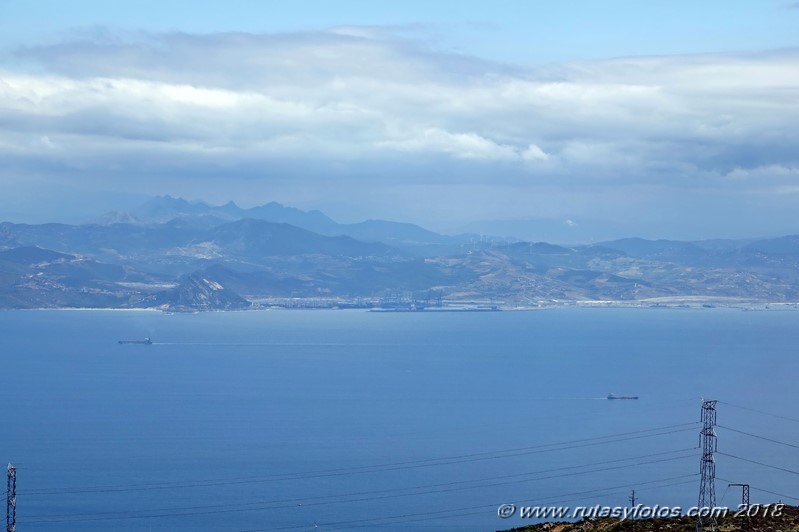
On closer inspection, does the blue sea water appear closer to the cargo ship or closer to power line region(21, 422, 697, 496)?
power line region(21, 422, 697, 496)

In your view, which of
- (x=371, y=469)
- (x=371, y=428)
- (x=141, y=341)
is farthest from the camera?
(x=141, y=341)

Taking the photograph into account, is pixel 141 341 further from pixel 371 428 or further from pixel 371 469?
pixel 371 469

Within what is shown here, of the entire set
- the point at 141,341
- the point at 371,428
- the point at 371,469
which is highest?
the point at 141,341

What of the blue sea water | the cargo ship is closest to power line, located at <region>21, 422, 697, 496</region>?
the blue sea water

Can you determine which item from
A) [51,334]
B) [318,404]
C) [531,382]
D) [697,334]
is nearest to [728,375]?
[531,382]

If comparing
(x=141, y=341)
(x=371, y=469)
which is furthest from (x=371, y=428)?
(x=141, y=341)

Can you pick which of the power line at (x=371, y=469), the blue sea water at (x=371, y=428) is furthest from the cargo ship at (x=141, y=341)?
the power line at (x=371, y=469)

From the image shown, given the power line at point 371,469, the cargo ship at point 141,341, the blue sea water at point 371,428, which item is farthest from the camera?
the cargo ship at point 141,341

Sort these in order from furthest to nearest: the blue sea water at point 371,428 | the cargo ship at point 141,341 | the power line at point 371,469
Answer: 1. the cargo ship at point 141,341
2. the power line at point 371,469
3. the blue sea water at point 371,428

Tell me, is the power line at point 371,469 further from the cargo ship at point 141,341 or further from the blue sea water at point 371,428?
the cargo ship at point 141,341
